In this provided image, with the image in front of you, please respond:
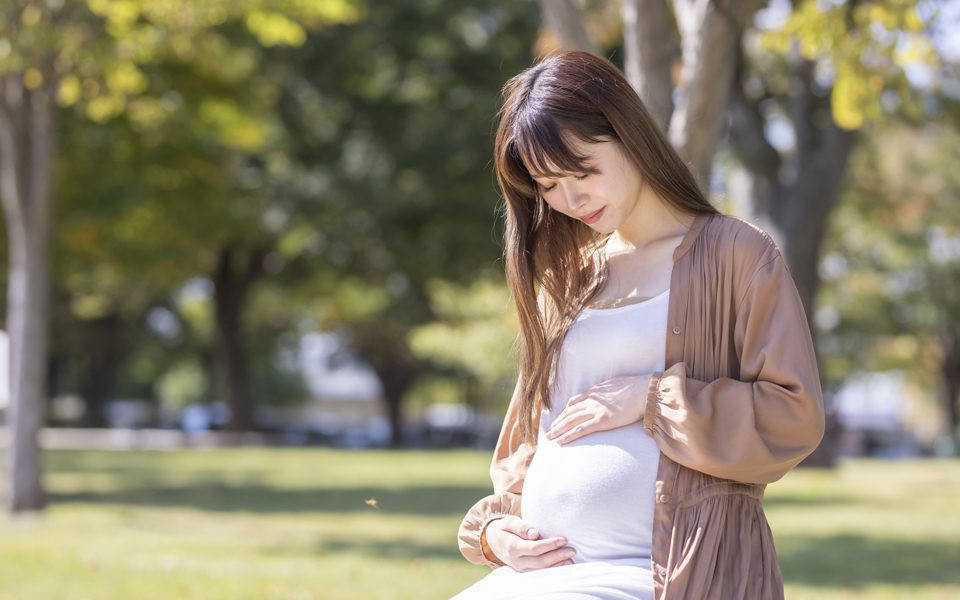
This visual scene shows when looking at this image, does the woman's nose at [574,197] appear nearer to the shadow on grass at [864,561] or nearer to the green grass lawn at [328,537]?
the green grass lawn at [328,537]

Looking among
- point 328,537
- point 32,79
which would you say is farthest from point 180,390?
point 328,537

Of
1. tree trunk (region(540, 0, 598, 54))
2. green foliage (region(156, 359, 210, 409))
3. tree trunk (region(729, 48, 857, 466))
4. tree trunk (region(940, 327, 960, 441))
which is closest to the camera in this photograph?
tree trunk (region(540, 0, 598, 54))

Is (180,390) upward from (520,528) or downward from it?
downward

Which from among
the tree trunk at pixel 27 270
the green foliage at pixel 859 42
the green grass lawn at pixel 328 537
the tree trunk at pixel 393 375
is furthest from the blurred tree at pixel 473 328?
the tree trunk at pixel 393 375

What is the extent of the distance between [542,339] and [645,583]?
26.0 inches

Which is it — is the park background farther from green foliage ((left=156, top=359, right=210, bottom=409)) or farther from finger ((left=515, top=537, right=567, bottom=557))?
green foliage ((left=156, top=359, right=210, bottom=409))

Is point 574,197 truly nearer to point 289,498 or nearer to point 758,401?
point 758,401

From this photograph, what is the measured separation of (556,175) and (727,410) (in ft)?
2.09

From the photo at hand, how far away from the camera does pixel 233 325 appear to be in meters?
29.1

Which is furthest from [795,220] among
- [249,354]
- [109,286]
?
[249,354]

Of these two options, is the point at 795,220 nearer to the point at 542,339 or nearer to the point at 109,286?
the point at 542,339

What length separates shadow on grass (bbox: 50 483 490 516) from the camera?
1270cm

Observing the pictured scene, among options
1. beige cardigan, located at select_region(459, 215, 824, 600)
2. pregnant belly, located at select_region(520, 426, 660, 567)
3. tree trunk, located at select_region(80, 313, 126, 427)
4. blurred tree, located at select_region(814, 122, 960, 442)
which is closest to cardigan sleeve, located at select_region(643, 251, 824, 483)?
beige cardigan, located at select_region(459, 215, 824, 600)

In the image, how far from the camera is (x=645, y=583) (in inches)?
74.4
